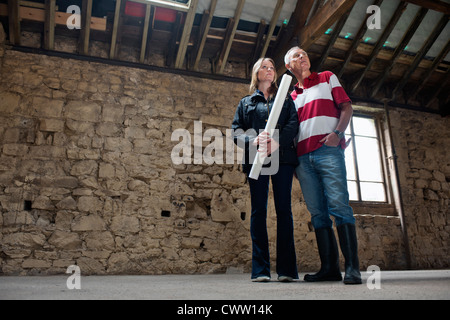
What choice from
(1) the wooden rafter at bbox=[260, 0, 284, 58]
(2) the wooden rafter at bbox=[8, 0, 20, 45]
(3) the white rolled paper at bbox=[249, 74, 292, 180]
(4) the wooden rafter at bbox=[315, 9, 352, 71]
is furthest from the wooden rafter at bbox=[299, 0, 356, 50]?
(2) the wooden rafter at bbox=[8, 0, 20, 45]

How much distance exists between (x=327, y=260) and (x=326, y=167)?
0.55 metres

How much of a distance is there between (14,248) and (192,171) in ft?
6.38

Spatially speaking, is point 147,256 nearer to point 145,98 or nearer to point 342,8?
point 145,98

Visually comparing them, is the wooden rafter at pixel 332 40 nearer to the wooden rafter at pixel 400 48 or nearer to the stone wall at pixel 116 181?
the wooden rafter at pixel 400 48

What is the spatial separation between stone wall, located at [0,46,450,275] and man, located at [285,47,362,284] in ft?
5.91

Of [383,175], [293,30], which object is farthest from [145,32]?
[383,175]

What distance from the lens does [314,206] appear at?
6.33 feet

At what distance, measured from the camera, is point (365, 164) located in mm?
4637

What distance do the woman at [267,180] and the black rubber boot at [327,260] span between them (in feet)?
0.46

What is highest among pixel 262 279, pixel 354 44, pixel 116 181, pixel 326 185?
pixel 354 44

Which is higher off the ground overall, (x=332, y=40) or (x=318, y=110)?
(x=332, y=40)

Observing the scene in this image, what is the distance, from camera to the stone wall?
3.18 metres

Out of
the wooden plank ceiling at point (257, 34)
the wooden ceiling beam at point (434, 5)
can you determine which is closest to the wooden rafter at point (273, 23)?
the wooden plank ceiling at point (257, 34)

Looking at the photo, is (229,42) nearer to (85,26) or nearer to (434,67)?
(85,26)
